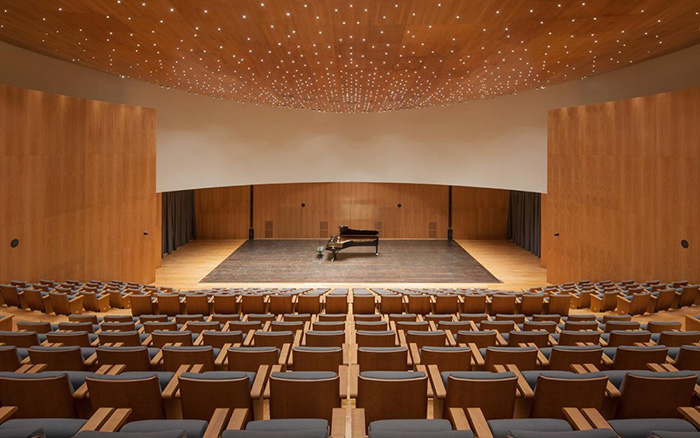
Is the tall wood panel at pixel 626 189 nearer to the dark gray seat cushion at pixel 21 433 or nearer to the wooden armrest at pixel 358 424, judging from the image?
the wooden armrest at pixel 358 424

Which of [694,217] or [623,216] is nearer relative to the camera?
[694,217]

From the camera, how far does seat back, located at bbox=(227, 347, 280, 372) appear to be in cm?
446

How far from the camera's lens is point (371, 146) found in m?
22.1

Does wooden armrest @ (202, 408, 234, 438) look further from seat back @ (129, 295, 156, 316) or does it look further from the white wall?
the white wall

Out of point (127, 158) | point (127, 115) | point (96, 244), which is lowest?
point (96, 244)

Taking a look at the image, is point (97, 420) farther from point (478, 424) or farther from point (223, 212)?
point (223, 212)

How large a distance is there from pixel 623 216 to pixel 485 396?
40.6ft

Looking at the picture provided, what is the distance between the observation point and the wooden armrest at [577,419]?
2.83 m

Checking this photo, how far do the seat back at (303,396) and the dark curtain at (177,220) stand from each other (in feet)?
66.2

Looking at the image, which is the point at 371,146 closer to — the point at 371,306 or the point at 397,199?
the point at 397,199

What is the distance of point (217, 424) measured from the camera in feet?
9.36

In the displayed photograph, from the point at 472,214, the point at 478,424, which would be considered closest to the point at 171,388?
the point at 478,424

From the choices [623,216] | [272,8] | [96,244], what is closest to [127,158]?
[96,244]

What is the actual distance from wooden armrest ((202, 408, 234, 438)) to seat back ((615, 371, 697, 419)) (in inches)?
94.6
